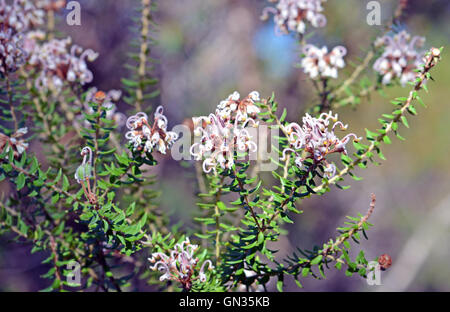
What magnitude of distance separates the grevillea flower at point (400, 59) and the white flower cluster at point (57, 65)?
49cm

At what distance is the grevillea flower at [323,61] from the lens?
24.7 inches

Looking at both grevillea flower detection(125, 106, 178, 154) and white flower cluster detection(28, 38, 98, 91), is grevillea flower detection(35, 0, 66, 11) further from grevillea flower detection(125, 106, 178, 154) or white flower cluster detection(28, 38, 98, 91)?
grevillea flower detection(125, 106, 178, 154)

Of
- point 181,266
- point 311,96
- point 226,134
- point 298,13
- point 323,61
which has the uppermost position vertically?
point 311,96

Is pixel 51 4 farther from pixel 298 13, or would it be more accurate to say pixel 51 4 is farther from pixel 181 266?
pixel 181 266

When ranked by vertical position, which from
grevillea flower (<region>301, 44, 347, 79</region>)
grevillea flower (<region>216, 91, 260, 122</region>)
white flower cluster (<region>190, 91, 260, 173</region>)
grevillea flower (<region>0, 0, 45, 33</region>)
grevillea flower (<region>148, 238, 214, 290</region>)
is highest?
grevillea flower (<region>0, 0, 45, 33</region>)

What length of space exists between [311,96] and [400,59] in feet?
2.84

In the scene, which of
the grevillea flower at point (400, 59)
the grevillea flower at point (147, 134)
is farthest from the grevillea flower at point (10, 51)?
the grevillea flower at point (400, 59)

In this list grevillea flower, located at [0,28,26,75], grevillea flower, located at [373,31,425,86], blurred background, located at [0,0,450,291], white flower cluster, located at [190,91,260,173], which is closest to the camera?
white flower cluster, located at [190,91,260,173]

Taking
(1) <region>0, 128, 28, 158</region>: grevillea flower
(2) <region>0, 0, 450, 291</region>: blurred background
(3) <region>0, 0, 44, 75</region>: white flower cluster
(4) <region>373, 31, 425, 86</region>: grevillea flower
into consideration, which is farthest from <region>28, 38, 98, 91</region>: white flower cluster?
(2) <region>0, 0, 450, 291</region>: blurred background

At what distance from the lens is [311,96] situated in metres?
1.52

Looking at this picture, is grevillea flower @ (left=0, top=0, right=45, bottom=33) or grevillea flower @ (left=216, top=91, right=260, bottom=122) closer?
grevillea flower @ (left=216, top=91, right=260, bottom=122)

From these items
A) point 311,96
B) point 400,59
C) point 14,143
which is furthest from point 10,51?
point 311,96

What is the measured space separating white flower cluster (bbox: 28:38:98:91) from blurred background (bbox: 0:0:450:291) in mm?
798

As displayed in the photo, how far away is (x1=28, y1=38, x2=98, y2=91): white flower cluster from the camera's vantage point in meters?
0.63
